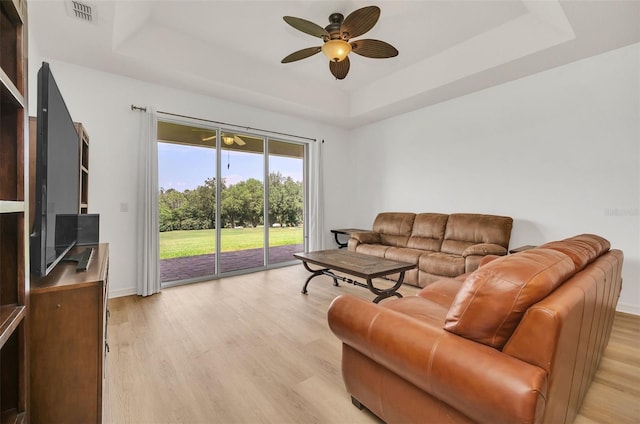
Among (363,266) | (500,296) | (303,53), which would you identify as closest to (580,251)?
(500,296)

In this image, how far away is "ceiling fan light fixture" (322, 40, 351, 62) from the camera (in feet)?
8.43

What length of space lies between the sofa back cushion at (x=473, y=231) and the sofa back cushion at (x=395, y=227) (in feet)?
2.01

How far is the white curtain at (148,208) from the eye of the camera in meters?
3.42

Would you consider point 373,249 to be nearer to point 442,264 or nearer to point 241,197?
point 442,264

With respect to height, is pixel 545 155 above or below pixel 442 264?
above

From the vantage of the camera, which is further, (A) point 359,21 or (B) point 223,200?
(B) point 223,200

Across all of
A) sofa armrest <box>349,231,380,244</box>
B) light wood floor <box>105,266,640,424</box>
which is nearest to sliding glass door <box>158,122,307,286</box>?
light wood floor <box>105,266,640,424</box>

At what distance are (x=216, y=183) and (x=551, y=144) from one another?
14.2ft

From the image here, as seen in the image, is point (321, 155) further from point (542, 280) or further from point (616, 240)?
point (542, 280)

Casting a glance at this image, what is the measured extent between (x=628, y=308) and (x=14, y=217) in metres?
4.72

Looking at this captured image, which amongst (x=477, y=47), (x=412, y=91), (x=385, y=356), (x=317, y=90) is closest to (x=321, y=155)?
(x=317, y=90)

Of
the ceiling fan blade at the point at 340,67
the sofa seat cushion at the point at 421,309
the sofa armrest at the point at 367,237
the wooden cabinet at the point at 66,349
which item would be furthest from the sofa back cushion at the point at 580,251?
the sofa armrest at the point at 367,237

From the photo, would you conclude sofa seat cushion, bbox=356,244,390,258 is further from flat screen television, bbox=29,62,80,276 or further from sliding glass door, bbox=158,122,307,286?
flat screen television, bbox=29,62,80,276

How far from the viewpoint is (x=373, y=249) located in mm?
4148
